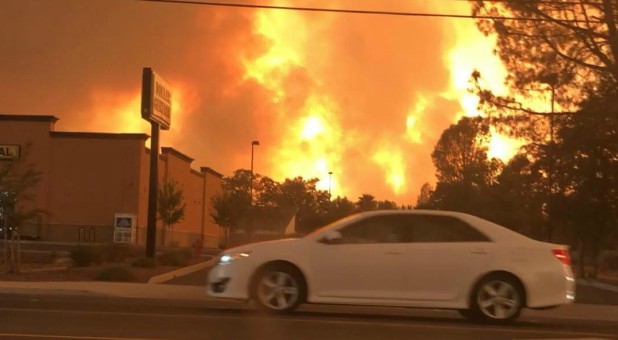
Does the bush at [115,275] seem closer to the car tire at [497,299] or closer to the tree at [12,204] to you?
the tree at [12,204]

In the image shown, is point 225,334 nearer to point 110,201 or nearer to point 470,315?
point 470,315

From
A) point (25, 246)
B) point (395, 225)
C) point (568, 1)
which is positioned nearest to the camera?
point (395, 225)

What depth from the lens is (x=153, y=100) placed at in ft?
95.9

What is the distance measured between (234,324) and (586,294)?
47.1 feet

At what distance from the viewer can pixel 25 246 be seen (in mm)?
43125

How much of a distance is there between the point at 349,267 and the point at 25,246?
111 feet

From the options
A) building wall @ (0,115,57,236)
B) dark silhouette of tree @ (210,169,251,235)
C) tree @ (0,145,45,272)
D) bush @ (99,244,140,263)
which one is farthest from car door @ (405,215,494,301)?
dark silhouette of tree @ (210,169,251,235)

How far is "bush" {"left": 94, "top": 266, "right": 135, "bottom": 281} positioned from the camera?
20.3 meters

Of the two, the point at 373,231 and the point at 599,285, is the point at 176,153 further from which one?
the point at 373,231

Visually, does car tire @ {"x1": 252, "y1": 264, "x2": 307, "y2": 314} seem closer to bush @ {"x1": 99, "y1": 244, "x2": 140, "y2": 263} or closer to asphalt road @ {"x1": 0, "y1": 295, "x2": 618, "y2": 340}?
asphalt road @ {"x1": 0, "y1": 295, "x2": 618, "y2": 340}

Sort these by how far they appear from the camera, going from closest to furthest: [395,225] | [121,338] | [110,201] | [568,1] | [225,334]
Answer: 1. [121,338]
2. [225,334]
3. [395,225]
4. [568,1]
5. [110,201]

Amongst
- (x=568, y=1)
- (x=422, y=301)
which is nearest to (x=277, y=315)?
(x=422, y=301)

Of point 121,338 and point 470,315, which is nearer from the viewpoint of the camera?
point 121,338

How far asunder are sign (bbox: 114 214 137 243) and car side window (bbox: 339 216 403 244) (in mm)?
38784
